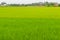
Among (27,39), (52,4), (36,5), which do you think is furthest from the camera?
(52,4)

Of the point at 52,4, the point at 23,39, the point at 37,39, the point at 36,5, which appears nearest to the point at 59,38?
the point at 37,39

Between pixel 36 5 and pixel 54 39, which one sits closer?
pixel 54 39

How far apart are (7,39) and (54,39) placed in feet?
5.64

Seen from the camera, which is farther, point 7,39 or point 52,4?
point 52,4

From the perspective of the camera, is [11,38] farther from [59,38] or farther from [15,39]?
[59,38]

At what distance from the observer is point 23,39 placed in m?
7.19

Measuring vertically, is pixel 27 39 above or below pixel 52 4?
above

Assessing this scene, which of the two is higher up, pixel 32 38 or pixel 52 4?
pixel 32 38

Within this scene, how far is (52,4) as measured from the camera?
82750mm

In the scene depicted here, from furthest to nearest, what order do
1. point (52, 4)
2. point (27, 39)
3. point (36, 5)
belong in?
point (52, 4) → point (36, 5) → point (27, 39)

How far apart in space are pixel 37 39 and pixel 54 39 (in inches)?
24.5

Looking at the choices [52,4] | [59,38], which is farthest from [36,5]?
[59,38]

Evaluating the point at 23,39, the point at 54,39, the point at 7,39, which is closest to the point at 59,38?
the point at 54,39

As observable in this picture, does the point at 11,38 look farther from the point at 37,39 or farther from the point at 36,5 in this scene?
the point at 36,5
